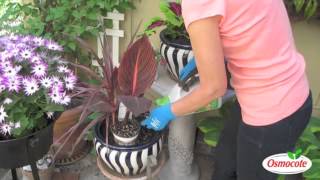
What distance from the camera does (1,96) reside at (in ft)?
4.71

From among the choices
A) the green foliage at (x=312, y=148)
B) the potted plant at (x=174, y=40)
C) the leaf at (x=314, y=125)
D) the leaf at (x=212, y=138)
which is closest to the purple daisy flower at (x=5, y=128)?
the potted plant at (x=174, y=40)

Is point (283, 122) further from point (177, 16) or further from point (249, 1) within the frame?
point (177, 16)

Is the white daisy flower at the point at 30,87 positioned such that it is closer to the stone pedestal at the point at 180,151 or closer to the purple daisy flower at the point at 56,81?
the purple daisy flower at the point at 56,81

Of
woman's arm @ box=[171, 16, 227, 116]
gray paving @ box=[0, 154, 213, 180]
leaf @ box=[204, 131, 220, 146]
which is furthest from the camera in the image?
gray paving @ box=[0, 154, 213, 180]

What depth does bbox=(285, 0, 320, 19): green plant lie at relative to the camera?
1.76 metres

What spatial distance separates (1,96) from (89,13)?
720 millimetres

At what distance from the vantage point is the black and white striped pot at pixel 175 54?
67.6 inches

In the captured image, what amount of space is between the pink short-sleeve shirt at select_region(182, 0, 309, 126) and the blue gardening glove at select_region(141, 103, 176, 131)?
0.26 meters

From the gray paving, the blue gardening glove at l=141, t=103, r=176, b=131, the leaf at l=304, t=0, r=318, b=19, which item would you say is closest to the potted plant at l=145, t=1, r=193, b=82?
the blue gardening glove at l=141, t=103, r=176, b=131

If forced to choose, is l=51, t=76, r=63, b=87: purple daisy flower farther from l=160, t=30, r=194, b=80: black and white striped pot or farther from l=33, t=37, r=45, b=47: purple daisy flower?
l=160, t=30, r=194, b=80: black and white striped pot

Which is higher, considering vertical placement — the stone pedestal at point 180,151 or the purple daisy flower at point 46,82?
the purple daisy flower at point 46,82

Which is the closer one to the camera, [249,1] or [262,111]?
[249,1]

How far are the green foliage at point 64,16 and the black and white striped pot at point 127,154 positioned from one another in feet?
2.01

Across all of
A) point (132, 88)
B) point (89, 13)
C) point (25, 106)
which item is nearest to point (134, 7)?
point (89, 13)
